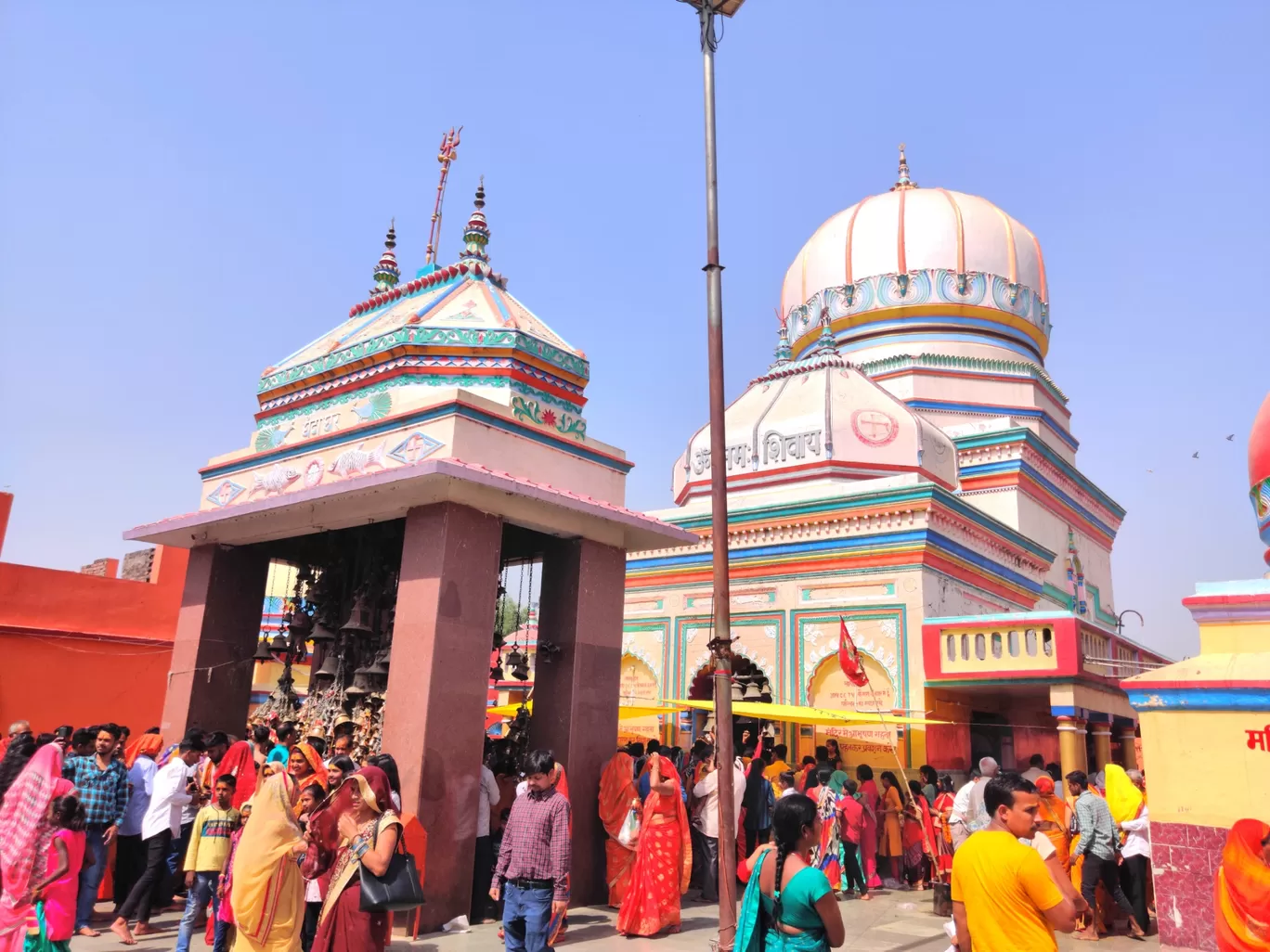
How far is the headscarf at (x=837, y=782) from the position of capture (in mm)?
11585

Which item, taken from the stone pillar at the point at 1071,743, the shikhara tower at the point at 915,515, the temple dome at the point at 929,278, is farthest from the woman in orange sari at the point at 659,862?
the temple dome at the point at 929,278

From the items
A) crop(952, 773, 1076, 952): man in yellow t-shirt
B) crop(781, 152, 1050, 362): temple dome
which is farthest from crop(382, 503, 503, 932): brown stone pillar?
crop(781, 152, 1050, 362): temple dome

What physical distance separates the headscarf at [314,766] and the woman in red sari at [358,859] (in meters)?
1.40

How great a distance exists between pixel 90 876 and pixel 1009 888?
6.88 m

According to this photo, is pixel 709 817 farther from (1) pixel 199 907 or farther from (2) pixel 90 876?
(2) pixel 90 876

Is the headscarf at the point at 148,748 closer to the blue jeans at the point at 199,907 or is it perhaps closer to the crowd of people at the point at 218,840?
the crowd of people at the point at 218,840

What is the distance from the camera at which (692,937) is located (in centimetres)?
792

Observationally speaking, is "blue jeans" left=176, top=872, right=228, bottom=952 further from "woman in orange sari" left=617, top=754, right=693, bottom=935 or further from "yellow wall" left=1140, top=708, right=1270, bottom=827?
"yellow wall" left=1140, top=708, right=1270, bottom=827

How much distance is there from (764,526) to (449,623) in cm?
1004

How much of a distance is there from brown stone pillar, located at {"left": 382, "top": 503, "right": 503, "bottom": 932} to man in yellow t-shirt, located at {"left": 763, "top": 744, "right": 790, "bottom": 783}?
477 cm

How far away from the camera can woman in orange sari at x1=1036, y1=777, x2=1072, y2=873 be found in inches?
346

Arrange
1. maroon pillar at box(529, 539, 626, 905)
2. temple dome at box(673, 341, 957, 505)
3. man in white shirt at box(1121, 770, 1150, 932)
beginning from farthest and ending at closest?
temple dome at box(673, 341, 957, 505) < man in white shirt at box(1121, 770, 1150, 932) < maroon pillar at box(529, 539, 626, 905)

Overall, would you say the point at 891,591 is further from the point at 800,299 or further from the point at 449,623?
the point at 800,299

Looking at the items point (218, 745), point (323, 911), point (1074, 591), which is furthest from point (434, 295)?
point (1074, 591)
